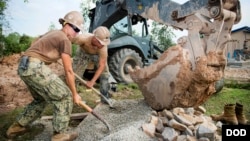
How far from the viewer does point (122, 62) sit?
24.6ft

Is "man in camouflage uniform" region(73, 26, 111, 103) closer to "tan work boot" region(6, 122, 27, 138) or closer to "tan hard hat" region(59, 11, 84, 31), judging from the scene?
"tan hard hat" region(59, 11, 84, 31)

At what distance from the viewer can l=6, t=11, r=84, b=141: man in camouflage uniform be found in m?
3.22

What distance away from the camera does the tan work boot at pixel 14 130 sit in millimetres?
3714

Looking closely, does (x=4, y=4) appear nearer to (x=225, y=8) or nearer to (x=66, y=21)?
(x=66, y=21)

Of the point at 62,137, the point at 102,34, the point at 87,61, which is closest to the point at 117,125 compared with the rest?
the point at 62,137

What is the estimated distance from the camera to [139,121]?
3539 millimetres

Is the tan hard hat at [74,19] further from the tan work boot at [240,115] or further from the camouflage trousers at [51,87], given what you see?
the tan work boot at [240,115]

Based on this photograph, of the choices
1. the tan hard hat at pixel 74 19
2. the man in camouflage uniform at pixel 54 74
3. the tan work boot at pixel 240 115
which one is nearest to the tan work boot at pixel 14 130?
the man in camouflage uniform at pixel 54 74

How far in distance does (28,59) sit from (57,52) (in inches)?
13.7

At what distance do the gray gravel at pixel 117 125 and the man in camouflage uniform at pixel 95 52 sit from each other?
460 mm

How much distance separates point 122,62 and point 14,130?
4.17m

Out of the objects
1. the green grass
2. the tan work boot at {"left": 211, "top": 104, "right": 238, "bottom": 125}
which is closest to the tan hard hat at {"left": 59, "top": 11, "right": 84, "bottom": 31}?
the green grass

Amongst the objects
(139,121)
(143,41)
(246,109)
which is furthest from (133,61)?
(139,121)

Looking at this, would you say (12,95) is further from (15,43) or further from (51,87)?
(15,43)
